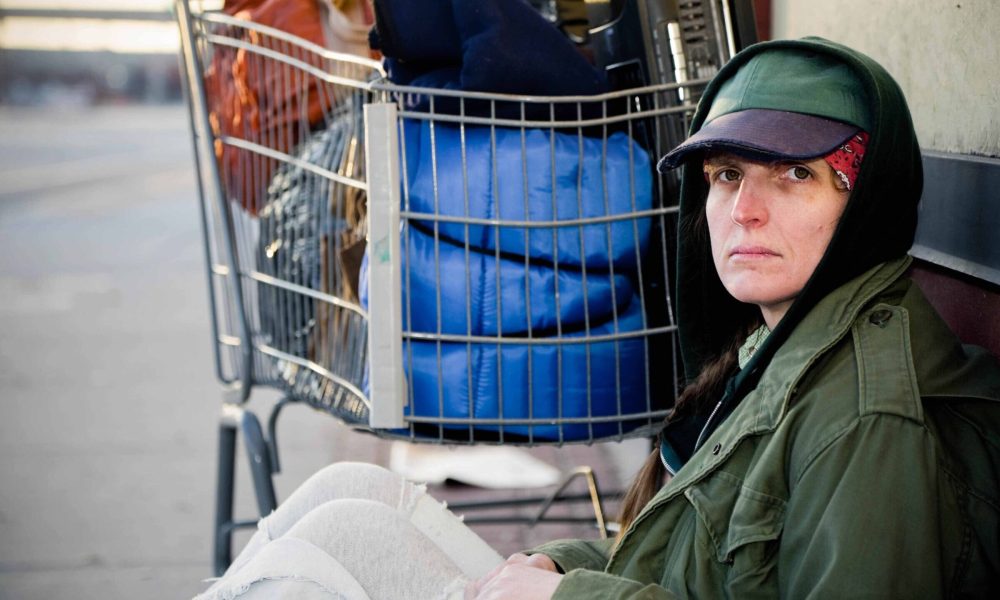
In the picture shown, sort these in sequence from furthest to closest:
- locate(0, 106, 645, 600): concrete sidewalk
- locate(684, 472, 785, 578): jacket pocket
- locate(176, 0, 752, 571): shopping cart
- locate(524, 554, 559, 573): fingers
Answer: locate(0, 106, 645, 600): concrete sidewalk, locate(176, 0, 752, 571): shopping cart, locate(524, 554, 559, 573): fingers, locate(684, 472, 785, 578): jacket pocket

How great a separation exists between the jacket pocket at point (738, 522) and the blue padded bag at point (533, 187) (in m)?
0.98

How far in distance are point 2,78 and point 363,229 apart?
200 ft

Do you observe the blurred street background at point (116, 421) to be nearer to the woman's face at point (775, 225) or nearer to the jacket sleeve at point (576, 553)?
the jacket sleeve at point (576, 553)

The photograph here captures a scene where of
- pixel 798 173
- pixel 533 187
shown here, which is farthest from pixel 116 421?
pixel 798 173

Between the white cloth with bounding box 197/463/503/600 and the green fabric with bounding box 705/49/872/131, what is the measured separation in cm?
78

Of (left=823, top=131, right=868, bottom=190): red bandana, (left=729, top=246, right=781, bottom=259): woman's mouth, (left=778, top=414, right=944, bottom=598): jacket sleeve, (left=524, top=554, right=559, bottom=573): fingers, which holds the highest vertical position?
(left=823, top=131, right=868, bottom=190): red bandana

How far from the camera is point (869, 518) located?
128 cm

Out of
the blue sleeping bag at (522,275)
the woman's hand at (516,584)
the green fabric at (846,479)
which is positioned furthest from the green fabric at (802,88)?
the blue sleeping bag at (522,275)

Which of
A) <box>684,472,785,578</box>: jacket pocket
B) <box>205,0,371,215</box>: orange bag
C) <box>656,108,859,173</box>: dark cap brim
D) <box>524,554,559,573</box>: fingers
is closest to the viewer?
<box>684,472,785,578</box>: jacket pocket

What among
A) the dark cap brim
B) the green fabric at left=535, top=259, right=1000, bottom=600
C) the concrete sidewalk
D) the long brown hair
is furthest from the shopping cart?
the concrete sidewalk

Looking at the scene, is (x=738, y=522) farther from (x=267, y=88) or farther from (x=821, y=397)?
(x=267, y=88)

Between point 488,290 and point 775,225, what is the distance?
0.90m

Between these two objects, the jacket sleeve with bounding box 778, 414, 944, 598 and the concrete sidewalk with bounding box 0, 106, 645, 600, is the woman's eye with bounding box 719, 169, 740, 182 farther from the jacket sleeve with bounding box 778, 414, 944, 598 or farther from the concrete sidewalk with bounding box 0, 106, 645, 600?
the concrete sidewalk with bounding box 0, 106, 645, 600

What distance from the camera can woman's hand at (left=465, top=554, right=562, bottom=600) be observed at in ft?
5.04
